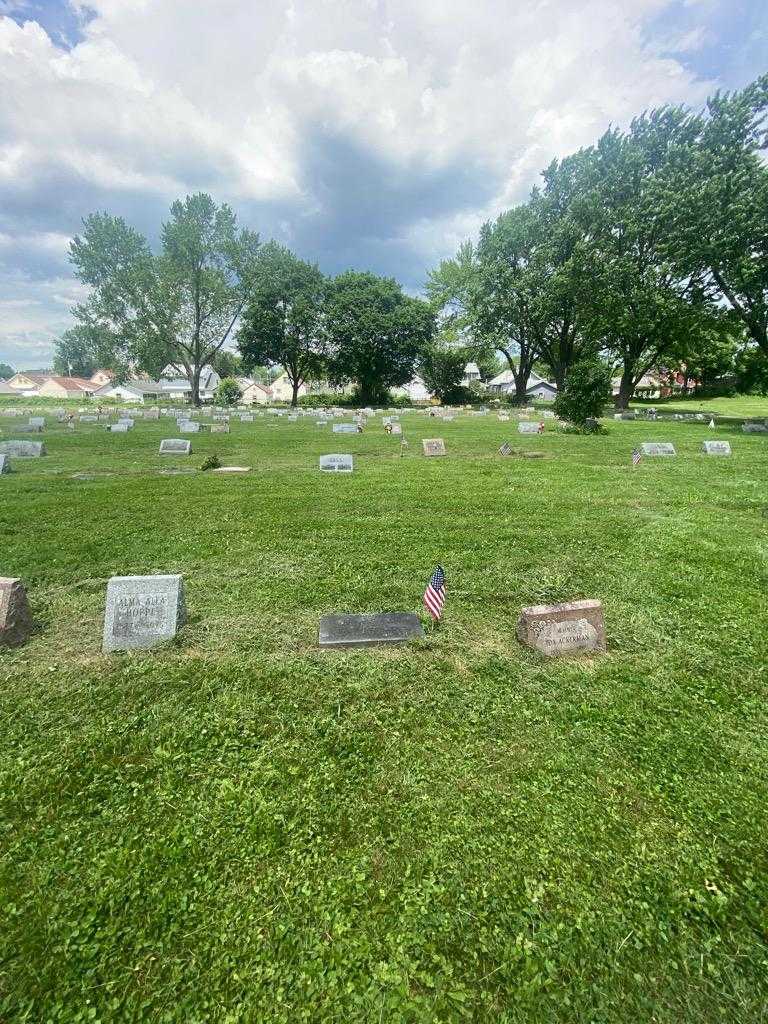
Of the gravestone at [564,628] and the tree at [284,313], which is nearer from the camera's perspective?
the gravestone at [564,628]

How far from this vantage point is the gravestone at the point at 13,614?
415 cm

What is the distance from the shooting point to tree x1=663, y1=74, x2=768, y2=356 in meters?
23.5

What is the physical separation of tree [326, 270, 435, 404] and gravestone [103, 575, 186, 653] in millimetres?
51084

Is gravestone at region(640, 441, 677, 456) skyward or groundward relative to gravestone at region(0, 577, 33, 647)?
skyward

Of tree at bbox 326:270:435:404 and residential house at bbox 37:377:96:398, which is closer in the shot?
tree at bbox 326:270:435:404

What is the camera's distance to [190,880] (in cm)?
232

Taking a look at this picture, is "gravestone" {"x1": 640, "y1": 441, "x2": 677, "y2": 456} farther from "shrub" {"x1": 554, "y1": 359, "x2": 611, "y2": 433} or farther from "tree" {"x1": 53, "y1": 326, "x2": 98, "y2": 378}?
"tree" {"x1": 53, "y1": 326, "x2": 98, "y2": 378}

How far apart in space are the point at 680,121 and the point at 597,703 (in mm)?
37823

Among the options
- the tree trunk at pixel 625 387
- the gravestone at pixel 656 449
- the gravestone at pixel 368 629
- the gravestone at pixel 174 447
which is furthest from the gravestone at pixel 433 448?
the tree trunk at pixel 625 387

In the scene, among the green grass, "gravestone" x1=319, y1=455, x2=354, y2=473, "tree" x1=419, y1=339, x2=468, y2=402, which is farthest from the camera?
"tree" x1=419, y1=339, x2=468, y2=402

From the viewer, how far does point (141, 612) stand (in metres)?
4.38

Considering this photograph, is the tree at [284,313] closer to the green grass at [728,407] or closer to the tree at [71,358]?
the green grass at [728,407]

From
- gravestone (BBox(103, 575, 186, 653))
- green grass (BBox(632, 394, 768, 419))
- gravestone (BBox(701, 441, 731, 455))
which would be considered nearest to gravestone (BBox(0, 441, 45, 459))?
gravestone (BBox(103, 575, 186, 653))

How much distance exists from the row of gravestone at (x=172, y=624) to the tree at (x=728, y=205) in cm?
2902
